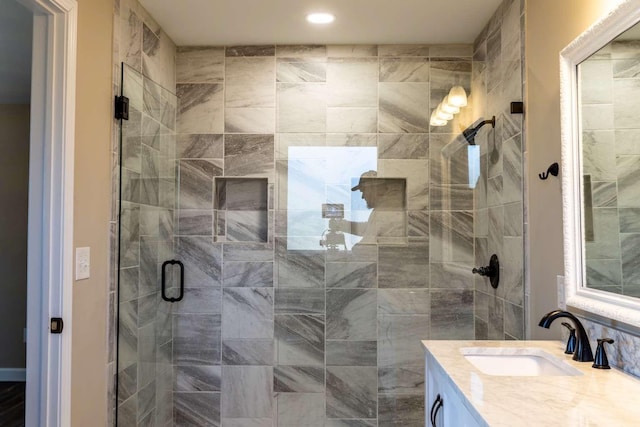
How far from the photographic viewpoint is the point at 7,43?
3080 millimetres

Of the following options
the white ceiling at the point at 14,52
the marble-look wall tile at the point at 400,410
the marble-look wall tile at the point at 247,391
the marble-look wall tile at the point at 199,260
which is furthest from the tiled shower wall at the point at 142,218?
Result: the marble-look wall tile at the point at 400,410

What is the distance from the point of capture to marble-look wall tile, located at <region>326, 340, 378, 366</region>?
2.85 metres

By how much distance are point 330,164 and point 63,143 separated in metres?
1.53

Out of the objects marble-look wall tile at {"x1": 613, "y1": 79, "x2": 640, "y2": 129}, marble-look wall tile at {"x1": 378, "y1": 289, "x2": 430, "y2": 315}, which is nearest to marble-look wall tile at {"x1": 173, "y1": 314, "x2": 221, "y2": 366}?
marble-look wall tile at {"x1": 378, "y1": 289, "x2": 430, "y2": 315}

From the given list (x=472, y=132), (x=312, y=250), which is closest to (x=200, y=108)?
(x=312, y=250)

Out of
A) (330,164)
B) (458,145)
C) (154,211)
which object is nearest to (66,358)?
(154,211)

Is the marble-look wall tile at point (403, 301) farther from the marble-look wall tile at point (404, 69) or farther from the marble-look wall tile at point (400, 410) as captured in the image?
the marble-look wall tile at point (404, 69)

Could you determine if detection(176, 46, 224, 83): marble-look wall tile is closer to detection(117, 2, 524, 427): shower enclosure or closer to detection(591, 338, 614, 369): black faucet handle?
detection(117, 2, 524, 427): shower enclosure

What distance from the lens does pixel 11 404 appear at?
371 centimetres

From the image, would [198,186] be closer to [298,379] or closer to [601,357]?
[298,379]

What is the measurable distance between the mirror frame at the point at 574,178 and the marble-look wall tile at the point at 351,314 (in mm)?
1265

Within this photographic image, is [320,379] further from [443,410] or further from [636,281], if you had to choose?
[636,281]

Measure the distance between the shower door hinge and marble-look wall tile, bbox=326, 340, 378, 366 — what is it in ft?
5.82

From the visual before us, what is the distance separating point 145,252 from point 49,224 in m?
0.82
